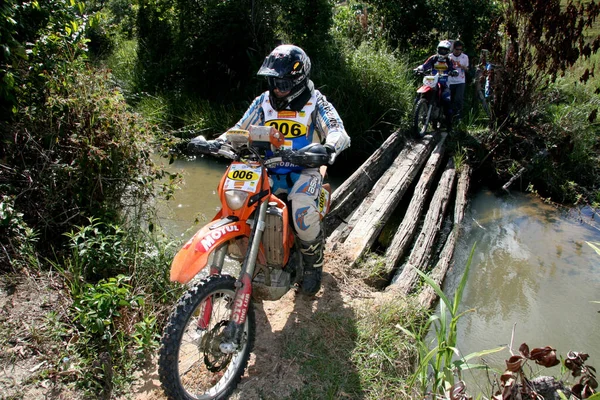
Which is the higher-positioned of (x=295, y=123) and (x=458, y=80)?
(x=295, y=123)

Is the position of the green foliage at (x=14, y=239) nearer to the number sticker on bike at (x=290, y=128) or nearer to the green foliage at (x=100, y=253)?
the green foliage at (x=100, y=253)

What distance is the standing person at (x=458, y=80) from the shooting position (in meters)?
8.87

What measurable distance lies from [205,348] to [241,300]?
14.0 inches

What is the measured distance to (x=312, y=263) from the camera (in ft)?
12.3

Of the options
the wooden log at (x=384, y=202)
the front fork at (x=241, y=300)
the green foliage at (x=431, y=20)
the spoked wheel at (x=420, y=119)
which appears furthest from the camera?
the green foliage at (x=431, y=20)

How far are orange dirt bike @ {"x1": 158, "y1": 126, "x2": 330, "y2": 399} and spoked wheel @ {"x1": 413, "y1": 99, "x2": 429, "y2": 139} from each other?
5279mm

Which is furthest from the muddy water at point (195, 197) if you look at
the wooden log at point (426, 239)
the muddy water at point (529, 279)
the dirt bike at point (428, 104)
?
the muddy water at point (529, 279)

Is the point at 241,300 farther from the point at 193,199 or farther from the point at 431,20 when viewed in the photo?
the point at 431,20

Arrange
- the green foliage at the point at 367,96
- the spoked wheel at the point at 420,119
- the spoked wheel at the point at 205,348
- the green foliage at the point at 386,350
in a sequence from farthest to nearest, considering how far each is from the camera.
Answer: the green foliage at the point at 367,96 < the spoked wheel at the point at 420,119 < the green foliage at the point at 386,350 < the spoked wheel at the point at 205,348

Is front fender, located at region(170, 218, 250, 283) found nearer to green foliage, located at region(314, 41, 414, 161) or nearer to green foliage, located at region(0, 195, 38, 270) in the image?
green foliage, located at region(0, 195, 38, 270)

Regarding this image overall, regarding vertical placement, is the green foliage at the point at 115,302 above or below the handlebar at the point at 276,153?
below

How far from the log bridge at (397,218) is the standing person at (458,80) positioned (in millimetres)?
863

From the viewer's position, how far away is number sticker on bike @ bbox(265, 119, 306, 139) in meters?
3.69

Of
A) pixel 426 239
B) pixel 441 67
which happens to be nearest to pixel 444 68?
pixel 441 67
